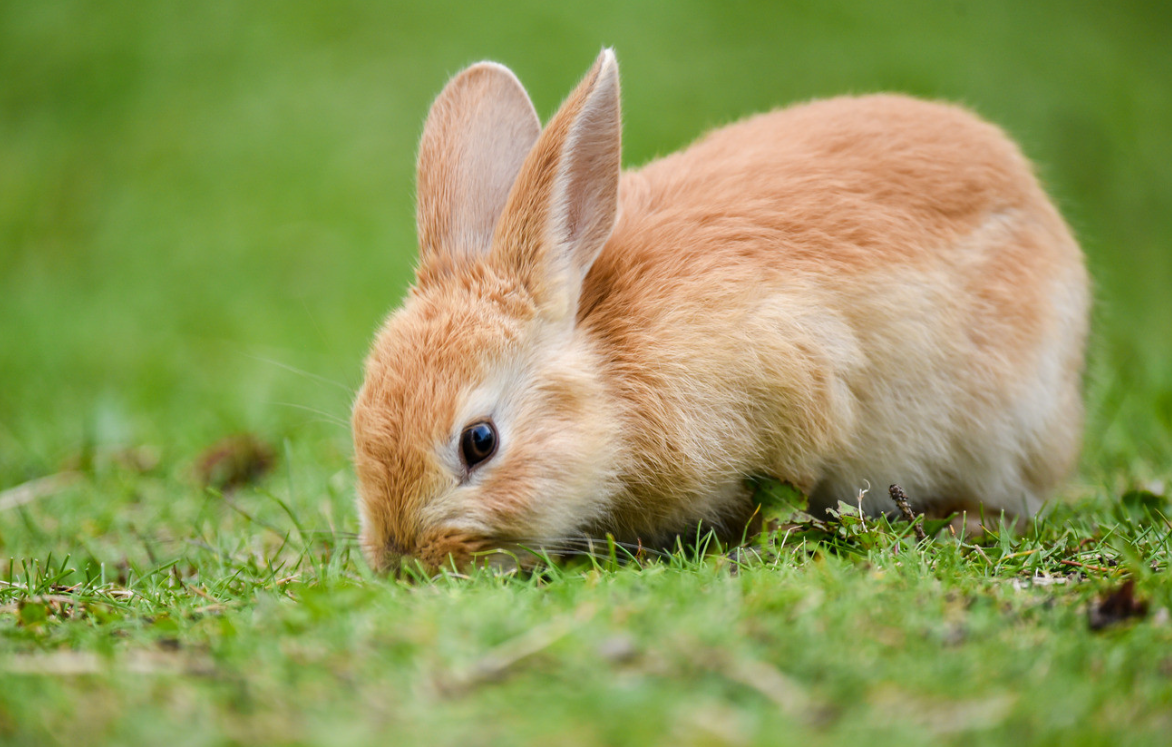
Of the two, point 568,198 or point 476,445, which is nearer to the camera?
point 476,445

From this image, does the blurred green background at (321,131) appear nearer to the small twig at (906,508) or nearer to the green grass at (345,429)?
the green grass at (345,429)

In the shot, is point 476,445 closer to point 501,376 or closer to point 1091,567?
point 501,376

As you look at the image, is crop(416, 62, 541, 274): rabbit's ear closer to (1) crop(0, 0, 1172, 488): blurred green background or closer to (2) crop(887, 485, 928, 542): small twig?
(2) crop(887, 485, 928, 542): small twig

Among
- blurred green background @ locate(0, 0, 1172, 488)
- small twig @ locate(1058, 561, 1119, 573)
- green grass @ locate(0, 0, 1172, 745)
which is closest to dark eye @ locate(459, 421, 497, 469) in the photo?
green grass @ locate(0, 0, 1172, 745)

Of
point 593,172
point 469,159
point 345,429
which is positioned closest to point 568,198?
point 593,172

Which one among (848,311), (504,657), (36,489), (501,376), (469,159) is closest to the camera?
(504,657)

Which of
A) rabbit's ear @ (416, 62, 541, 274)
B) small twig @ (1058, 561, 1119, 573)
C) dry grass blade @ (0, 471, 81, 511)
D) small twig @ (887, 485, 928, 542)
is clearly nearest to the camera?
small twig @ (1058, 561, 1119, 573)

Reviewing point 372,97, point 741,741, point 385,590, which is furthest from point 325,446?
point 372,97

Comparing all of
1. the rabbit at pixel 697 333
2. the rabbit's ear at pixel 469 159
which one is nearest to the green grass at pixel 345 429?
the rabbit at pixel 697 333
